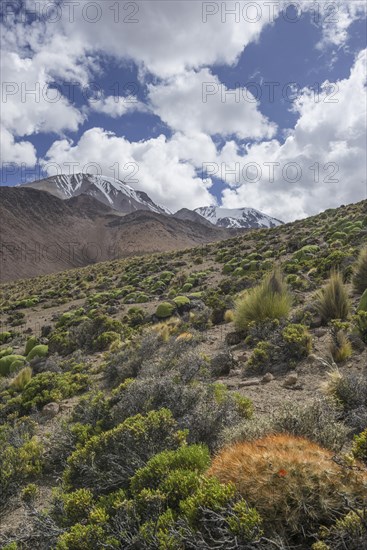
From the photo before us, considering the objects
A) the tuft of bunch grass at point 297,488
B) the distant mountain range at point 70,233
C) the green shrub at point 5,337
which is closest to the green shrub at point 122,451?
the tuft of bunch grass at point 297,488

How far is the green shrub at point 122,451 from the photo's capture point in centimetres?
332

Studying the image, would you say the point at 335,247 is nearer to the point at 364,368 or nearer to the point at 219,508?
the point at 364,368

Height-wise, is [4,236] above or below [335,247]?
above

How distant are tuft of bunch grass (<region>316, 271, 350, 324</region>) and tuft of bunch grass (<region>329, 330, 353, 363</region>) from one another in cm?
123

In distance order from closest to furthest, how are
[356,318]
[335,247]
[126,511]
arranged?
[126,511], [356,318], [335,247]

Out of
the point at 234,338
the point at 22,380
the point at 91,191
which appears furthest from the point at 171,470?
the point at 91,191

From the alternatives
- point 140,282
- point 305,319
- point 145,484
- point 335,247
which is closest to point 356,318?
point 305,319

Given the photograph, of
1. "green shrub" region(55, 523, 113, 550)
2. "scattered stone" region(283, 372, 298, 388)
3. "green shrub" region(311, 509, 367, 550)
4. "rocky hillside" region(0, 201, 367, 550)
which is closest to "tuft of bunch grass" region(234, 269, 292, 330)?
"rocky hillside" region(0, 201, 367, 550)

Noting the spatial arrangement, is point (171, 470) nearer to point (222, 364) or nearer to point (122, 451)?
point (122, 451)

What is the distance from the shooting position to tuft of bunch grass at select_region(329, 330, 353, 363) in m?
5.43

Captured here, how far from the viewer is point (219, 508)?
2158 mm

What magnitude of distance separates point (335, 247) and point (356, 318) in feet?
30.6

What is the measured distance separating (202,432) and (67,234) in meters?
99.2

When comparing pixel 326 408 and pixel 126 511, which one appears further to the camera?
pixel 326 408
